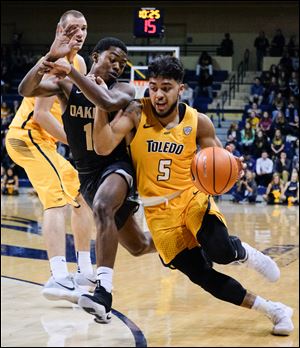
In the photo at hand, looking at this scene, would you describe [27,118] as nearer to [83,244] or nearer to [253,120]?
[83,244]

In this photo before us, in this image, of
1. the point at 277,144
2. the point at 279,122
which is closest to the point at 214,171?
the point at 277,144

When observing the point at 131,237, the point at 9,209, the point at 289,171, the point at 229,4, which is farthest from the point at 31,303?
the point at 229,4

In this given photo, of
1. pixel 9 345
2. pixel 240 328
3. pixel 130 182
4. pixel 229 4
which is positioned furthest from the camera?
pixel 229 4

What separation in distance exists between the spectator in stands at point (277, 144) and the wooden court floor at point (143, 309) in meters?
4.54

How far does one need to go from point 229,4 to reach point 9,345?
14529 mm

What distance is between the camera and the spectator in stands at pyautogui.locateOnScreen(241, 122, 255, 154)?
17.2 m

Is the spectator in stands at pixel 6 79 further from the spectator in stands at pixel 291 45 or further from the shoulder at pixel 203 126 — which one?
the spectator in stands at pixel 291 45

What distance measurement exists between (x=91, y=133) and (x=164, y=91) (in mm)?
465

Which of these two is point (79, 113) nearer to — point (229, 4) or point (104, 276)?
point (104, 276)

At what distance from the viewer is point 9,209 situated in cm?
1967

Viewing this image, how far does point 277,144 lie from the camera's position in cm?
1878

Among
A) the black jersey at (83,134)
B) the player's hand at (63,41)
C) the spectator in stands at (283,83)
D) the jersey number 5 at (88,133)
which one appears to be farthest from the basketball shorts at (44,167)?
the spectator in stands at (283,83)

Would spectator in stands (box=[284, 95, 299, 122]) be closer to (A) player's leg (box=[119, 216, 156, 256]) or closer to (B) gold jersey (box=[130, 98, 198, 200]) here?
(A) player's leg (box=[119, 216, 156, 256])

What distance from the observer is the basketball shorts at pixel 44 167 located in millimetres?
5340
